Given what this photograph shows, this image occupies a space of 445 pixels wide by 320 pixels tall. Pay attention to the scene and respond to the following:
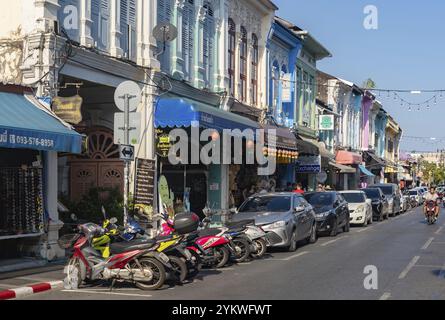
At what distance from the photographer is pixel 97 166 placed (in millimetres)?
18062

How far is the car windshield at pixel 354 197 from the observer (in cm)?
2627

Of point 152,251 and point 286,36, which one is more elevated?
point 286,36

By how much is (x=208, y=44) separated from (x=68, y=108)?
9984 mm

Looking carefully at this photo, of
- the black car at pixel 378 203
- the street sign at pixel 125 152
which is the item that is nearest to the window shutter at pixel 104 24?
the street sign at pixel 125 152

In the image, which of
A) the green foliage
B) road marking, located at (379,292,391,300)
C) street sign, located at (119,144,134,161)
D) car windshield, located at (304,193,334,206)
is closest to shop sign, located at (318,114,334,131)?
car windshield, located at (304,193,334,206)

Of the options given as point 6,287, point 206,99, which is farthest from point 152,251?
point 206,99

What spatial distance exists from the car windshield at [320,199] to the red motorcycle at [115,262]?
12173 mm

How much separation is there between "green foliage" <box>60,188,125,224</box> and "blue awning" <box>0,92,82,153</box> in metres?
3.47

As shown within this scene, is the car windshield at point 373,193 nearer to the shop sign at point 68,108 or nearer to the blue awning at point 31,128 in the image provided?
the shop sign at point 68,108

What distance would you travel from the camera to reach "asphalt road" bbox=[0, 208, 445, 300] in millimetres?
9820

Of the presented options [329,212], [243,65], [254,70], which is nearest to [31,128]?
[329,212]

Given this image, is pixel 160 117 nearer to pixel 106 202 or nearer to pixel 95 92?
pixel 95 92

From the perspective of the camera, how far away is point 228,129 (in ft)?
66.4

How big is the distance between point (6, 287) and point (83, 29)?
23.7 feet
